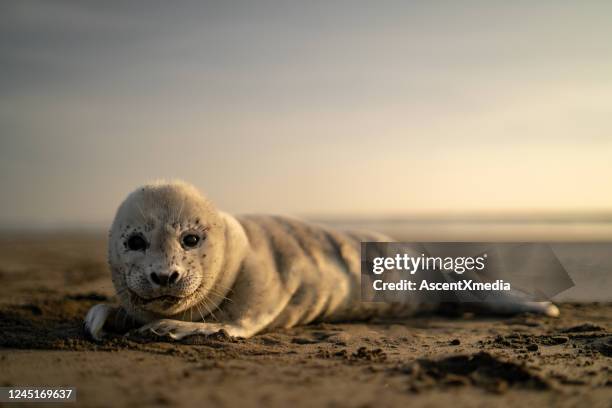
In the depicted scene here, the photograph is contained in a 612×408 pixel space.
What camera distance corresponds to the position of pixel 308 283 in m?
4.43

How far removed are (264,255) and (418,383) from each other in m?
2.01

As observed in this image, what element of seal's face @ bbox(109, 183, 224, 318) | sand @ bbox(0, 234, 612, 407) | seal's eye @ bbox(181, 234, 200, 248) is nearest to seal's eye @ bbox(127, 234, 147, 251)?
seal's face @ bbox(109, 183, 224, 318)

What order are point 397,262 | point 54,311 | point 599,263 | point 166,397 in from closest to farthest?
point 166,397, point 54,311, point 397,262, point 599,263

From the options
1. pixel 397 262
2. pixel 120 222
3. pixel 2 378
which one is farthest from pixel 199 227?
pixel 397 262

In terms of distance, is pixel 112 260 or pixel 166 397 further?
pixel 112 260

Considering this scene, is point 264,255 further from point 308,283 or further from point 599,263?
point 599,263

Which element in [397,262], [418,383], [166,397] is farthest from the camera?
[397,262]

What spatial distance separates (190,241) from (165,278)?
36cm

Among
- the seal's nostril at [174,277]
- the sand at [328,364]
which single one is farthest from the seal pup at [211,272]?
the sand at [328,364]

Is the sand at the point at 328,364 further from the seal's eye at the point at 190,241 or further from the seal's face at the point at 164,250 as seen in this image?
the seal's eye at the point at 190,241

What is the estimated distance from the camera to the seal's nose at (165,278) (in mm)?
3344

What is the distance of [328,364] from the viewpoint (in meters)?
2.91

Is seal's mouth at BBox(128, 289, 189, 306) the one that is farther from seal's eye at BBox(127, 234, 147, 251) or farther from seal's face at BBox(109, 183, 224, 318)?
seal's eye at BBox(127, 234, 147, 251)

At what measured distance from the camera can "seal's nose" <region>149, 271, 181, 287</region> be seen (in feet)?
11.0
